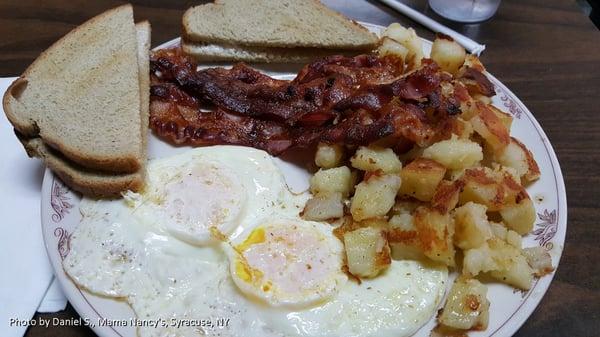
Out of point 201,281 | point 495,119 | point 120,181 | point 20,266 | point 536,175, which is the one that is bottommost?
point 20,266

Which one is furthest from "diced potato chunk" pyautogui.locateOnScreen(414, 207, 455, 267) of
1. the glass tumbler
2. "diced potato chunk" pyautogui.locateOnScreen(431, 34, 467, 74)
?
the glass tumbler

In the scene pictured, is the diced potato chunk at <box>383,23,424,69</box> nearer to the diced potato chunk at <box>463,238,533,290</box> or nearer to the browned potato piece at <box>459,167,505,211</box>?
the browned potato piece at <box>459,167,505,211</box>

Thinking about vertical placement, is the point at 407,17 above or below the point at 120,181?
above

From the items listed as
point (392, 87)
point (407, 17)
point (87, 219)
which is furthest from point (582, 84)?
point (87, 219)

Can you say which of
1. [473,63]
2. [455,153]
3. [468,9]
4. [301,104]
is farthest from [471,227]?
[468,9]

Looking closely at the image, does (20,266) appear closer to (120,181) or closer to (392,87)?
(120,181)

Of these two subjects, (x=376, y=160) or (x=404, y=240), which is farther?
(x=376, y=160)

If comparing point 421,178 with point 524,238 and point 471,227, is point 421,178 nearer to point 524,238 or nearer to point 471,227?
point 471,227
